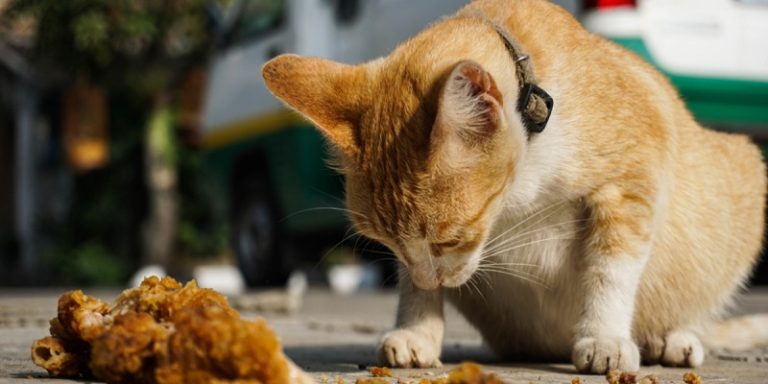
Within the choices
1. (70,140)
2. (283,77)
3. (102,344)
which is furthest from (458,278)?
(70,140)

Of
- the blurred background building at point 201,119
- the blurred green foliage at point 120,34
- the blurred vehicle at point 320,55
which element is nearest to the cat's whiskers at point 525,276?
the blurred background building at point 201,119

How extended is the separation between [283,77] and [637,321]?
56.3 inches

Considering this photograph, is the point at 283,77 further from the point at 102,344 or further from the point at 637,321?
the point at 637,321

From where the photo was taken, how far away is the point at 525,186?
3.35 m

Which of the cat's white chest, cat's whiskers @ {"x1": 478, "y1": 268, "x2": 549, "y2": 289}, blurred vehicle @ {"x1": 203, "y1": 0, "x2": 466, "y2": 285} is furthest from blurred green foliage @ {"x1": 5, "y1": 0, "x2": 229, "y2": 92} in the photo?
cat's whiskers @ {"x1": 478, "y1": 268, "x2": 549, "y2": 289}

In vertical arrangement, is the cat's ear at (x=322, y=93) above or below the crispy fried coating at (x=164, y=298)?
above

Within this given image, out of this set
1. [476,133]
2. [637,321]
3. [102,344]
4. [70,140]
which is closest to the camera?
[102,344]

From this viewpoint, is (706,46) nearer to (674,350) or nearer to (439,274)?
(674,350)

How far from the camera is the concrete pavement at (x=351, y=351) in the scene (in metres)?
3.13

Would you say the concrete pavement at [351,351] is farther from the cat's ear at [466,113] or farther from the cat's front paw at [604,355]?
the cat's ear at [466,113]

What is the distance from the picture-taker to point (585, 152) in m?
3.35

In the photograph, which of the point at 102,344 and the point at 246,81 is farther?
the point at 246,81

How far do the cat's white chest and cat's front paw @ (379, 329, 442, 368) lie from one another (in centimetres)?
26

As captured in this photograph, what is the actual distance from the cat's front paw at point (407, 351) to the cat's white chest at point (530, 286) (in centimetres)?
26
